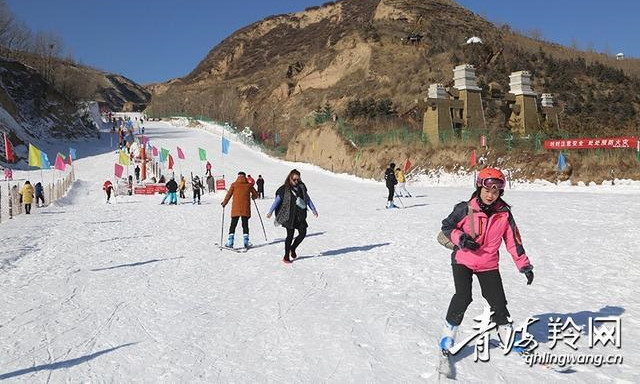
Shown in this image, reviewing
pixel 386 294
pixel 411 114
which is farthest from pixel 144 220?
pixel 411 114

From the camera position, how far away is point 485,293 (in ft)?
14.8

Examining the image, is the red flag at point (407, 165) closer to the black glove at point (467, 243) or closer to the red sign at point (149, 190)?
the red sign at point (149, 190)

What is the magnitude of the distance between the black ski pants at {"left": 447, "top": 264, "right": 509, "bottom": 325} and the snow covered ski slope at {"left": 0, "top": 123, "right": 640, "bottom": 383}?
19.1 inches

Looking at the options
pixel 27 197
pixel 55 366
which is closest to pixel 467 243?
pixel 55 366

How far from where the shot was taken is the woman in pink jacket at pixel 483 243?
14.0ft

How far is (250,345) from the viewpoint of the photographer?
17.1 ft

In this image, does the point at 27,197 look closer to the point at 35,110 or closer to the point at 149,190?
the point at 149,190

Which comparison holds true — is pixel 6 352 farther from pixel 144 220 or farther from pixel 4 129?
pixel 4 129

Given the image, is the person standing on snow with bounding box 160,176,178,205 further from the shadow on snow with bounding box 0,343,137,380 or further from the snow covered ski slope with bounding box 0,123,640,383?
the shadow on snow with bounding box 0,343,137,380

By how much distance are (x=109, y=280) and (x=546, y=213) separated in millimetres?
12155

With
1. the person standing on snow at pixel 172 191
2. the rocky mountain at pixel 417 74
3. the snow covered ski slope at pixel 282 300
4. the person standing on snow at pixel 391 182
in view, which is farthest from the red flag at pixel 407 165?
the snow covered ski slope at pixel 282 300

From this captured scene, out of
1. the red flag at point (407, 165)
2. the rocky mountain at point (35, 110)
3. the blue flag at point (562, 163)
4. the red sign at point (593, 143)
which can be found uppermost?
the rocky mountain at point (35, 110)

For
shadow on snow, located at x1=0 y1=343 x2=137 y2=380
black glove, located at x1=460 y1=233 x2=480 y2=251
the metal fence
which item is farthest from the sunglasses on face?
the metal fence

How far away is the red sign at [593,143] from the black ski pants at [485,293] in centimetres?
2148
